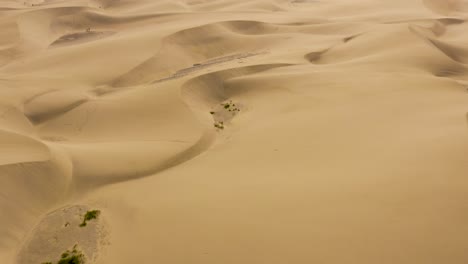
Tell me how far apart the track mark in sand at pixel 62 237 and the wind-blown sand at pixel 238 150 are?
33mm

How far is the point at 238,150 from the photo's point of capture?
9008 millimetres

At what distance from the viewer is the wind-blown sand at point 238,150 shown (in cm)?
607

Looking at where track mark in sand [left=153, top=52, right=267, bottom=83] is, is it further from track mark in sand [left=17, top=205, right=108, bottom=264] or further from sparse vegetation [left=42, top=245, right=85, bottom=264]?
sparse vegetation [left=42, top=245, right=85, bottom=264]

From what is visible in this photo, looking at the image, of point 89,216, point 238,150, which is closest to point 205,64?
point 238,150

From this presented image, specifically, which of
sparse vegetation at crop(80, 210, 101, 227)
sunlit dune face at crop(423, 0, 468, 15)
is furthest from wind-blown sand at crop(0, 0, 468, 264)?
sunlit dune face at crop(423, 0, 468, 15)

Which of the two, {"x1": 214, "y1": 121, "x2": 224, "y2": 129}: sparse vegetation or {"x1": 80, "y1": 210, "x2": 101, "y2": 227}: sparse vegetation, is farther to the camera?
{"x1": 214, "y1": 121, "x2": 224, "y2": 129}: sparse vegetation

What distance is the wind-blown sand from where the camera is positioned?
19.9 feet

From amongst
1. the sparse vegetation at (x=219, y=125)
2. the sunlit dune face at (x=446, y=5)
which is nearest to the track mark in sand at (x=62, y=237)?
the sparse vegetation at (x=219, y=125)

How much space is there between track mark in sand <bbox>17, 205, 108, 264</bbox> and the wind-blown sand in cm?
3

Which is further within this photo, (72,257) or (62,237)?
(62,237)

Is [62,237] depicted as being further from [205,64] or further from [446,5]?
[446,5]

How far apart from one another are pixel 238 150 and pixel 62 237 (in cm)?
417

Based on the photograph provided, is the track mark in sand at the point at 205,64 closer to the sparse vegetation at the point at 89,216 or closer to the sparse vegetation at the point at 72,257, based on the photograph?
the sparse vegetation at the point at 89,216

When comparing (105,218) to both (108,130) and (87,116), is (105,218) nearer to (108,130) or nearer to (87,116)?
(108,130)
